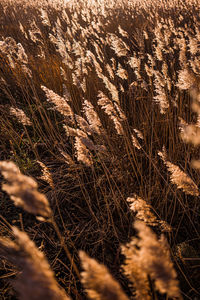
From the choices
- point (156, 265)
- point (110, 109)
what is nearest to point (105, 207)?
point (110, 109)

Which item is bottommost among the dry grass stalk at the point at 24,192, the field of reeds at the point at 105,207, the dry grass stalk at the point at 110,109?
the field of reeds at the point at 105,207

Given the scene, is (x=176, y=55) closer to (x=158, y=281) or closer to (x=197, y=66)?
(x=197, y=66)

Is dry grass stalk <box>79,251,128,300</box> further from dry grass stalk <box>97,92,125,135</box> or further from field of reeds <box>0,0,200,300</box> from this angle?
dry grass stalk <box>97,92,125,135</box>

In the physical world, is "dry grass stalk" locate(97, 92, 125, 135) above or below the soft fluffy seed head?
above

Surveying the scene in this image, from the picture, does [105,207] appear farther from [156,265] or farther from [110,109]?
[156,265]

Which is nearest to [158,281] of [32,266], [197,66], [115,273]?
[32,266]

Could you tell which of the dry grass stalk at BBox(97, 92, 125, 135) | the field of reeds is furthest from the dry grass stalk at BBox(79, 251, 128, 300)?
the dry grass stalk at BBox(97, 92, 125, 135)

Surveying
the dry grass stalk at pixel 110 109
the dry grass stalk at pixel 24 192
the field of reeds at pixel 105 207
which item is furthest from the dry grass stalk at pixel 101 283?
the dry grass stalk at pixel 110 109

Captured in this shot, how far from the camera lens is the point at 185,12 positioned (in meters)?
5.84

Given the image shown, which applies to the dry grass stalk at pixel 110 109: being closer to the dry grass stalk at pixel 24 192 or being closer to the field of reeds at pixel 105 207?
the field of reeds at pixel 105 207

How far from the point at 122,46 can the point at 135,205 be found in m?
1.88

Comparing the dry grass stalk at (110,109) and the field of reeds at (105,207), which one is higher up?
the dry grass stalk at (110,109)

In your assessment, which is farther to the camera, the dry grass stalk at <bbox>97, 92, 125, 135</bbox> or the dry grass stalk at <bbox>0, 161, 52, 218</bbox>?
the dry grass stalk at <bbox>97, 92, 125, 135</bbox>

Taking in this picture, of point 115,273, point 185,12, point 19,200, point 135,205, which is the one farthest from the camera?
point 185,12
